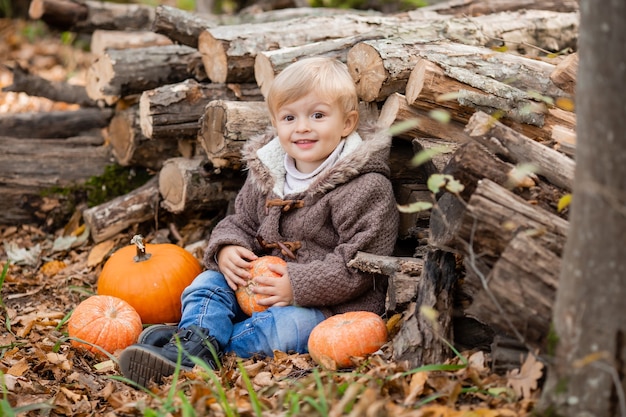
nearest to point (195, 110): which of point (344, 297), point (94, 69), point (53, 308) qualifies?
point (94, 69)

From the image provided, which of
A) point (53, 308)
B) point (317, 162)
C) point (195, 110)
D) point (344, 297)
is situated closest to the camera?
point (344, 297)

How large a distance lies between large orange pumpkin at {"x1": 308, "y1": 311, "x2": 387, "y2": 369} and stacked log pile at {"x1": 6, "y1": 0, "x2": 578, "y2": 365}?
16cm

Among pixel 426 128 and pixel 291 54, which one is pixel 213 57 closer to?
pixel 291 54

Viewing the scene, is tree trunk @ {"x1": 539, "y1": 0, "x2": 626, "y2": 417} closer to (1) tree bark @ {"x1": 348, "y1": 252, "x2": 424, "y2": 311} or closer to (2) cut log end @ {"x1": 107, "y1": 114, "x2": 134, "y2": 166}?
(1) tree bark @ {"x1": 348, "y1": 252, "x2": 424, "y2": 311}

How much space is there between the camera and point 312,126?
12.5ft

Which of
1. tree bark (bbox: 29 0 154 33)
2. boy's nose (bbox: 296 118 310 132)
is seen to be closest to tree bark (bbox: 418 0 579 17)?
boy's nose (bbox: 296 118 310 132)

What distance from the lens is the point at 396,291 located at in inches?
137

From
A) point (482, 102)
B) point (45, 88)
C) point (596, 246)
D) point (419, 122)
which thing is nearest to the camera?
point (596, 246)

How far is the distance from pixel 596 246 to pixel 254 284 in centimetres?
207

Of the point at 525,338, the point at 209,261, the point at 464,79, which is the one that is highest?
the point at 464,79

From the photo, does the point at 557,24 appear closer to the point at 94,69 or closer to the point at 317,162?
the point at 317,162

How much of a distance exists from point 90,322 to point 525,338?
231 cm

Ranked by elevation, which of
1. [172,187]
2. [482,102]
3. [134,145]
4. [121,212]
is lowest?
[121,212]

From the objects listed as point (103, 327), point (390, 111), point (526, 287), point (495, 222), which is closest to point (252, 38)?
point (390, 111)
